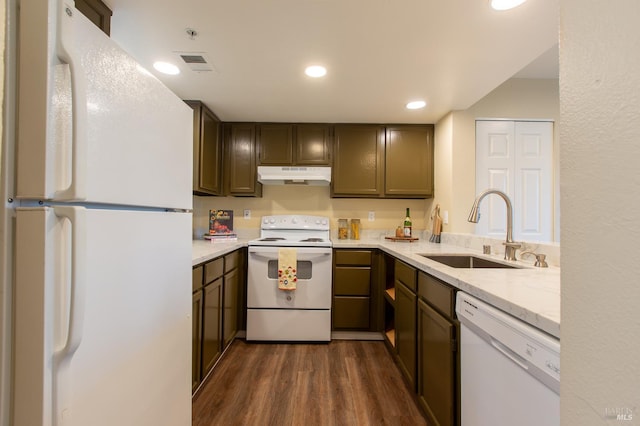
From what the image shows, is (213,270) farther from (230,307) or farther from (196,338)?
(230,307)

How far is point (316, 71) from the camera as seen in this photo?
1.84 metres

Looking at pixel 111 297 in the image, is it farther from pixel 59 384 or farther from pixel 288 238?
pixel 288 238

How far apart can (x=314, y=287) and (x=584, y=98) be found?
222 cm

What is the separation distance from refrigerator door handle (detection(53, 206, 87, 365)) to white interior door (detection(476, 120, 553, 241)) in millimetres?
2792

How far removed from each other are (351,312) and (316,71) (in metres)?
1.98

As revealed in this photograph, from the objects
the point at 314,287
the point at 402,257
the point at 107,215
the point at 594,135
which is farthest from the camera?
the point at 314,287

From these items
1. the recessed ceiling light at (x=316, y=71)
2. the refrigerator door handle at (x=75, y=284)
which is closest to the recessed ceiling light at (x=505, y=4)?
the recessed ceiling light at (x=316, y=71)

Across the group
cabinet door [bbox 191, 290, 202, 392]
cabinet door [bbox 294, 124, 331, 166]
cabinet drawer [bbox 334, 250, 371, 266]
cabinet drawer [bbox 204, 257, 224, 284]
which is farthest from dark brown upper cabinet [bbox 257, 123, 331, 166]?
cabinet door [bbox 191, 290, 202, 392]

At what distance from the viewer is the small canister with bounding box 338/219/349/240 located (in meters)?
2.97

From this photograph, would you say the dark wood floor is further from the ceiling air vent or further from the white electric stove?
the ceiling air vent

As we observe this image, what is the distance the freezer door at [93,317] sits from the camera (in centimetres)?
57

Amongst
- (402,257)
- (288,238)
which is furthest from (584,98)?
(288,238)

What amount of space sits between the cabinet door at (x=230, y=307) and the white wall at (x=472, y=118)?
1.98 metres

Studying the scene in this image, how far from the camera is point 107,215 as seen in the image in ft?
2.31
